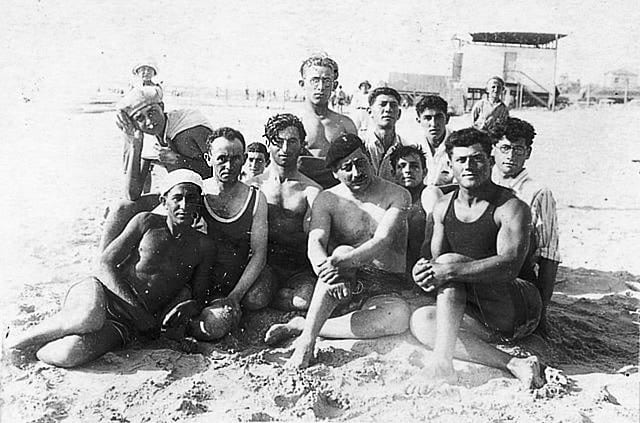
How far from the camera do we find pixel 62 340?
3.21 meters

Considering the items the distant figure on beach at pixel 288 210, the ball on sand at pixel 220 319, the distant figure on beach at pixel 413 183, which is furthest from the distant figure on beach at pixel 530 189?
the ball on sand at pixel 220 319

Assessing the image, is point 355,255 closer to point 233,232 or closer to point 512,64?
point 233,232

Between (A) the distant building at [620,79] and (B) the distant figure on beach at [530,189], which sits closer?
(B) the distant figure on beach at [530,189]

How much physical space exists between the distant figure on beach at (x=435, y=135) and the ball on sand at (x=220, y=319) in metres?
1.25

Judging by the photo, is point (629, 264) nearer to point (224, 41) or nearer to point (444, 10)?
point (444, 10)

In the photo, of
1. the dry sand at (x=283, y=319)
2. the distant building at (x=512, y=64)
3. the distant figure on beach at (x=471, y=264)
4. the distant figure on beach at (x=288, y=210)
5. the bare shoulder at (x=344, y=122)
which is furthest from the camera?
the bare shoulder at (x=344, y=122)

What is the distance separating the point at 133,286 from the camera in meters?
3.33

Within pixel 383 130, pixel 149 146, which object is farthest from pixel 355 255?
pixel 149 146

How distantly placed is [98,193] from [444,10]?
7.79 feet

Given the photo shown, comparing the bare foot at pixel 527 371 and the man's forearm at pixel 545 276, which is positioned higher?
the man's forearm at pixel 545 276

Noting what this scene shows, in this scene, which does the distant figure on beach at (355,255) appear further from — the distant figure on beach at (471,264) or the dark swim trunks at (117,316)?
the dark swim trunks at (117,316)

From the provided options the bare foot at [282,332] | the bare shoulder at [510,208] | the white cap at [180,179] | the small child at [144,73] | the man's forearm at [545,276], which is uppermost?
the small child at [144,73]

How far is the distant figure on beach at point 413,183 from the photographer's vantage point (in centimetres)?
340

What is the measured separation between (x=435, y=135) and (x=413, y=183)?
0.43 m
